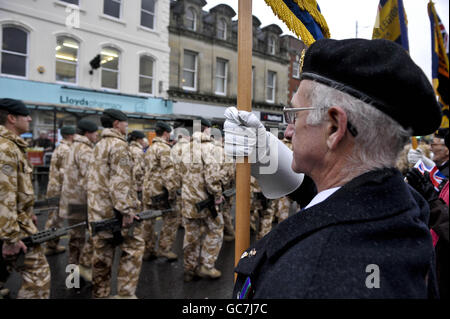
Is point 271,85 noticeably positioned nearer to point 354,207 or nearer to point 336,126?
point 336,126

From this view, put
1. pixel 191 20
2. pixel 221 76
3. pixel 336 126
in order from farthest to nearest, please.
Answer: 1. pixel 221 76
2. pixel 191 20
3. pixel 336 126

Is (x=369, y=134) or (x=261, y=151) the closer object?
(x=369, y=134)

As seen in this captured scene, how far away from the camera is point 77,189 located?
4.50m

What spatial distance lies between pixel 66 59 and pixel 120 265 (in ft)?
34.4

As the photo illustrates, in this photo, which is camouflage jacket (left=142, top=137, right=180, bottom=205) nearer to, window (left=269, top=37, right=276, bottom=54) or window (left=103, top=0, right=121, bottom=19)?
window (left=103, top=0, right=121, bottom=19)

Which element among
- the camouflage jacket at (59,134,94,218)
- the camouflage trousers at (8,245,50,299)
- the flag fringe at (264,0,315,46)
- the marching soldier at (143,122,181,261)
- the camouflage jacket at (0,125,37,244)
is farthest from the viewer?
the marching soldier at (143,122,181,261)

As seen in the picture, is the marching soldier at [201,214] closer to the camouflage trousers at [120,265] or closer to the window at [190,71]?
the camouflage trousers at [120,265]

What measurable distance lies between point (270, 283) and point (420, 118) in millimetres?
725

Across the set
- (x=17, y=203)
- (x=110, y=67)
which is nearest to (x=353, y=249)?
(x=17, y=203)

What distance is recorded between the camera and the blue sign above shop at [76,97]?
10.1 meters

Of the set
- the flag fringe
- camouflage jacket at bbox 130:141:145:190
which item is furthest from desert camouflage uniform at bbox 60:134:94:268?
the flag fringe

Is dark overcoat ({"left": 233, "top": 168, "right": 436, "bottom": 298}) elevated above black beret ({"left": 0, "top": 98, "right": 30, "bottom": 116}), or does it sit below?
below

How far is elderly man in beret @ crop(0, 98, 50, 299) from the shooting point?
2.60 metres

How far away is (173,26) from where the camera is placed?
45.2ft
